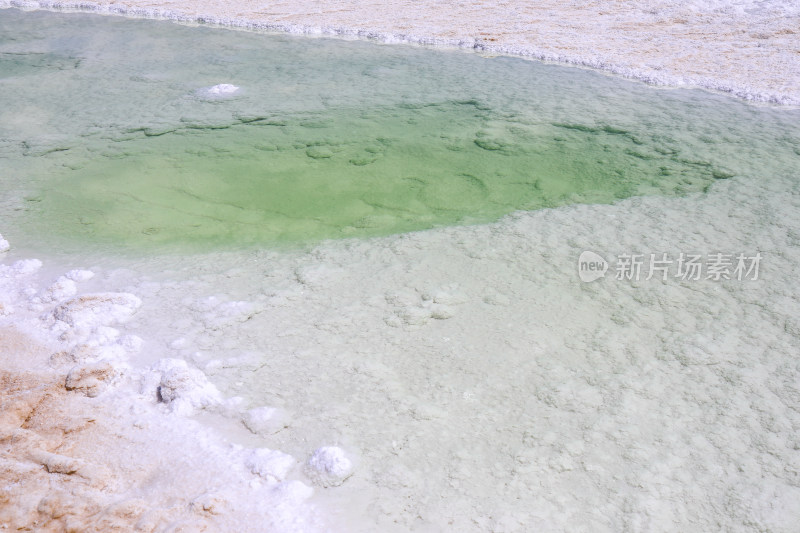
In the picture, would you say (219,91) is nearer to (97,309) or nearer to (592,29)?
(97,309)

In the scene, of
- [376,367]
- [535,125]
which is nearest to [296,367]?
[376,367]

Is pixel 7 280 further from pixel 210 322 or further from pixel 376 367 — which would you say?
pixel 376 367

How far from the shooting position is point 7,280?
2221mm

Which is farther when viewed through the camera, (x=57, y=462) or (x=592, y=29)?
(x=592, y=29)

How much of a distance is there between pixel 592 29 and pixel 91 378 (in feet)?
14.7

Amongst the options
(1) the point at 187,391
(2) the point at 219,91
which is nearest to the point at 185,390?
(1) the point at 187,391

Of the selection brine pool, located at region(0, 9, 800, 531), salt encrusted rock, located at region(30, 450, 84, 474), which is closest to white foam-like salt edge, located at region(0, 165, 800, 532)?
brine pool, located at region(0, 9, 800, 531)

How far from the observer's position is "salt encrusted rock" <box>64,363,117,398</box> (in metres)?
1.71

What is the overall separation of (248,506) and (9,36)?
568 cm

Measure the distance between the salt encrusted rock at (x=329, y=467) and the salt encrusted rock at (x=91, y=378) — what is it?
63cm

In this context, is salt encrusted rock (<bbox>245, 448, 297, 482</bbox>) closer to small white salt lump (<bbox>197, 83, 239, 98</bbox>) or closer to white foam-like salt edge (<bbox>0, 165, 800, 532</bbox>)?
white foam-like salt edge (<bbox>0, 165, 800, 532</bbox>)

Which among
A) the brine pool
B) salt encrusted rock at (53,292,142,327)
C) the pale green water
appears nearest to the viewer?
the brine pool

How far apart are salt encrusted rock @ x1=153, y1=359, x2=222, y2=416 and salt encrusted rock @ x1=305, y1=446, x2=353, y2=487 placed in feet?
1.11

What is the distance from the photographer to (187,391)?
1.67 m
